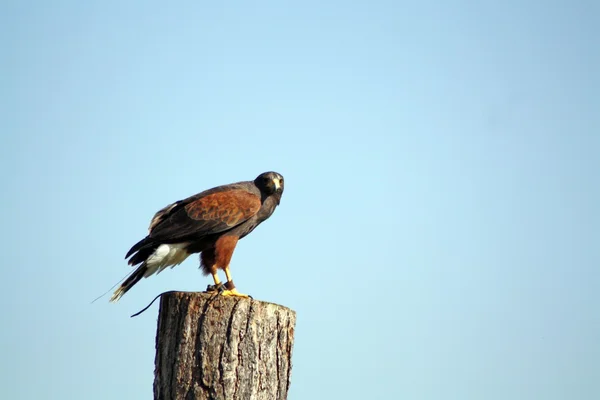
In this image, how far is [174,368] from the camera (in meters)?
5.28

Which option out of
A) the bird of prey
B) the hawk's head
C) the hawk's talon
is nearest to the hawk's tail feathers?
the bird of prey

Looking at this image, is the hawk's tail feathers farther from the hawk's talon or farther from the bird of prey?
the hawk's talon

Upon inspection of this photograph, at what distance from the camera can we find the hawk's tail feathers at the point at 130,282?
7688 mm

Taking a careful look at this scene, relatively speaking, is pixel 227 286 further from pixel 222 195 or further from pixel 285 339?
pixel 285 339

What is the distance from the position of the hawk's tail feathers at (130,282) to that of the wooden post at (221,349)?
228 cm

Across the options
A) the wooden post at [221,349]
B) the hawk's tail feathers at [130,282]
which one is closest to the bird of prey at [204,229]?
the hawk's tail feathers at [130,282]

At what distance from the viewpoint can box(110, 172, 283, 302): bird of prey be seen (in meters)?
8.30

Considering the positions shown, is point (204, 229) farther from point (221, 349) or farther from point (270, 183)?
point (221, 349)

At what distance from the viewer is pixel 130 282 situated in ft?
26.2

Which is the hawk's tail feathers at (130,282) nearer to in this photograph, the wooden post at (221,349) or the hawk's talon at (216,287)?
the hawk's talon at (216,287)

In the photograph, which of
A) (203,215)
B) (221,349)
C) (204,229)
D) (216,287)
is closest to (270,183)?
(203,215)

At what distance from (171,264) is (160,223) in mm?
530

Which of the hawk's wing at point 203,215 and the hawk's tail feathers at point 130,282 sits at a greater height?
the hawk's wing at point 203,215

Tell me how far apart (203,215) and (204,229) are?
0.19 meters
